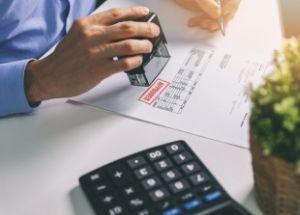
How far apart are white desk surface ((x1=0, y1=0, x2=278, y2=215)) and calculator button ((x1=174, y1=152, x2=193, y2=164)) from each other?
38mm

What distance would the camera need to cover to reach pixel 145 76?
733 mm

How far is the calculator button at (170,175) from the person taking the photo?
1.77 feet

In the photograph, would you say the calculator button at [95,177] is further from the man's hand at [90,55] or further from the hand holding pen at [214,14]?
the hand holding pen at [214,14]

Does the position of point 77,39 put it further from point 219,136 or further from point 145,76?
point 219,136

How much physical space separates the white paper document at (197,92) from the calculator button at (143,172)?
0.39ft

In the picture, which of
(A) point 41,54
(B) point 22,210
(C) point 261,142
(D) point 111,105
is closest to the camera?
(C) point 261,142

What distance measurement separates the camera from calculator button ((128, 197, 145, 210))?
1.71 feet

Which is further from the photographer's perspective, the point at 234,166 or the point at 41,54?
the point at 41,54

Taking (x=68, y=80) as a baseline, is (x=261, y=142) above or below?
above

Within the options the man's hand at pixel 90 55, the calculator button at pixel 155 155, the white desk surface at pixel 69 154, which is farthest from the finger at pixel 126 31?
the calculator button at pixel 155 155

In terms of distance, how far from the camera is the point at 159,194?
1.72 ft

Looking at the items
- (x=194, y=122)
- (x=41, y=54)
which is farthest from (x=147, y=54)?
(x=41, y=54)

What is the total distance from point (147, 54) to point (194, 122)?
14 centimetres

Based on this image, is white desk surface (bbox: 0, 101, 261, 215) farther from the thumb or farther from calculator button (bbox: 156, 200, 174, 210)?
the thumb
